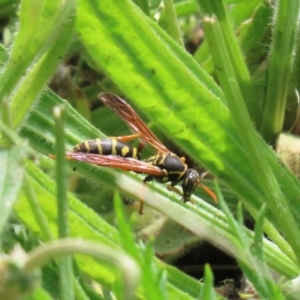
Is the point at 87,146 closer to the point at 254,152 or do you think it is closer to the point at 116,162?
the point at 116,162

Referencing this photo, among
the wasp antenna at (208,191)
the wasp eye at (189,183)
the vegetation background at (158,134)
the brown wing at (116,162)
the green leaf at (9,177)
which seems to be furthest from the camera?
the wasp antenna at (208,191)

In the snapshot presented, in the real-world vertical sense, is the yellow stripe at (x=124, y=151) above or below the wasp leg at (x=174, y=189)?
above

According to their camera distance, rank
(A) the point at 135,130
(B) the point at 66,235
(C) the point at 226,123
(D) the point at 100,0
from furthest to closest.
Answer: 1. (A) the point at 135,130
2. (C) the point at 226,123
3. (D) the point at 100,0
4. (B) the point at 66,235

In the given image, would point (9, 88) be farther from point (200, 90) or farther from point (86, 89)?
point (86, 89)

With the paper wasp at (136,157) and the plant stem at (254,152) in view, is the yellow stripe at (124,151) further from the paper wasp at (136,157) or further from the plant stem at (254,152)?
the plant stem at (254,152)

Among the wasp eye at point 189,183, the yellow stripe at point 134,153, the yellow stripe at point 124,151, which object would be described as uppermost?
the yellow stripe at point 124,151

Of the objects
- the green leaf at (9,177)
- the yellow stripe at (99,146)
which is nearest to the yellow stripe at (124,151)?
the yellow stripe at (99,146)

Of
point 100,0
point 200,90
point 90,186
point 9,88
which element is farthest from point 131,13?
point 90,186

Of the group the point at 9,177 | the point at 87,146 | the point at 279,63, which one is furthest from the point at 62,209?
the point at 279,63
